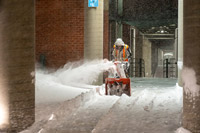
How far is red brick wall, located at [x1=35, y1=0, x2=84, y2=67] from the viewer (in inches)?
511

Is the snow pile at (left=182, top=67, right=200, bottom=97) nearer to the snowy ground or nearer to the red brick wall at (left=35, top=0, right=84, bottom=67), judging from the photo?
the snowy ground

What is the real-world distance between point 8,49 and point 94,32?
20.5 ft

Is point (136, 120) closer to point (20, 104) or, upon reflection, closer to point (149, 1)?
point (20, 104)

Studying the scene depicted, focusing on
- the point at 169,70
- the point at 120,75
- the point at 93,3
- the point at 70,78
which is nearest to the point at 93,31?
the point at 93,3

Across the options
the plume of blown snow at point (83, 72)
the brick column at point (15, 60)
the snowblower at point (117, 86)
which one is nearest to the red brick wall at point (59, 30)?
the plume of blown snow at point (83, 72)

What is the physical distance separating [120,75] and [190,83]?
5.02m

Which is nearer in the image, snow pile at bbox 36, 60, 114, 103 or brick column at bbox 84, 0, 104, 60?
snow pile at bbox 36, 60, 114, 103

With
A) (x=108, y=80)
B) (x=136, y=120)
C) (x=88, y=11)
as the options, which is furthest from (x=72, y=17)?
(x=136, y=120)

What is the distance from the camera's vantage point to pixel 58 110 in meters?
6.31

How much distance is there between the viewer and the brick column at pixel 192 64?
468 centimetres

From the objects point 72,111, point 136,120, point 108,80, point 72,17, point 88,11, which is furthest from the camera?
point 72,17

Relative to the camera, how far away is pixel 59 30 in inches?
527

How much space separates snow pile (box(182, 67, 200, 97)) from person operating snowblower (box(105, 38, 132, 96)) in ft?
13.8

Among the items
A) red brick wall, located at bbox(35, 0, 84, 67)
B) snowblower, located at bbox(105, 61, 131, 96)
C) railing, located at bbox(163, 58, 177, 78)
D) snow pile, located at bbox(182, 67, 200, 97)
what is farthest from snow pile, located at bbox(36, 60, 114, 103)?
railing, located at bbox(163, 58, 177, 78)
